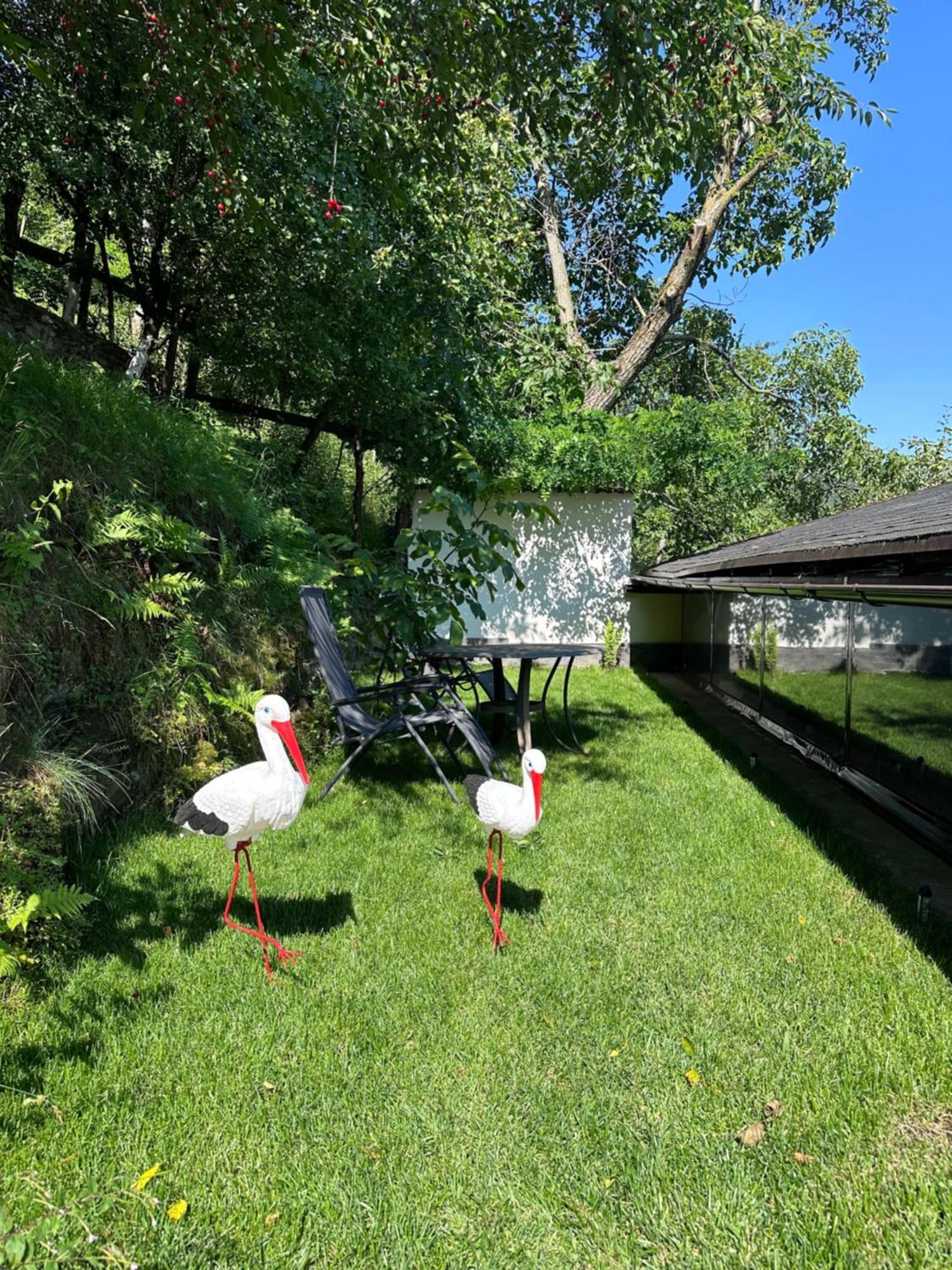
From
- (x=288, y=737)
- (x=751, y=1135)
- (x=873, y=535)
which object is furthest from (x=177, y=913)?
(x=873, y=535)

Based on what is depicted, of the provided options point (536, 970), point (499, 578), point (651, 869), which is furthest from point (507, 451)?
point (536, 970)

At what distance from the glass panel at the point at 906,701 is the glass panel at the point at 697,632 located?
194 inches

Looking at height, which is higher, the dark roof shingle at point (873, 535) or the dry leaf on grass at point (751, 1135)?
the dark roof shingle at point (873, 535)

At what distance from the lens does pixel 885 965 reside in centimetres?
288

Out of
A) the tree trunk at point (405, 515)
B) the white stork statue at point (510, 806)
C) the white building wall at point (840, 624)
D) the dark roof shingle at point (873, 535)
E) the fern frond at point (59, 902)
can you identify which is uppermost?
the tree trunk at point (405, 515)

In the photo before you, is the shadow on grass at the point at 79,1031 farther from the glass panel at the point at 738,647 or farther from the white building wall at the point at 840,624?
the glass panel at the point at 738,647

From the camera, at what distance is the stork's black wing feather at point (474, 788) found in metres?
3.06

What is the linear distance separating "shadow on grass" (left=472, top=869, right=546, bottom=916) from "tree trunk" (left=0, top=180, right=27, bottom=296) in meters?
9.09

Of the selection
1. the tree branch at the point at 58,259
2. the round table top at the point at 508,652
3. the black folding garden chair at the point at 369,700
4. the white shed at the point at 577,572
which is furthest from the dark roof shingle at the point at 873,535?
the tree branch at the point at 58,259

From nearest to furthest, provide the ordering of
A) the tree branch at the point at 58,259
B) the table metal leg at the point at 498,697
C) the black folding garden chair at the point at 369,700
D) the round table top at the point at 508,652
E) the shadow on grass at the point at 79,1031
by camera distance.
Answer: the shadow on grass at the point at 79,1031 < the black folding garden chair at the point at 369,700 < the round table top at the point at 508,652 < the table metal leg at the point at 498,697 < the tree branch at the point at 58,259

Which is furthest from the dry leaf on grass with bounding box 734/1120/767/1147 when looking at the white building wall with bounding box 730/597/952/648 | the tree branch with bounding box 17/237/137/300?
the tree branch with bounding box 17/237/137/300

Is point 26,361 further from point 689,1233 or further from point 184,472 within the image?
point 689,1233

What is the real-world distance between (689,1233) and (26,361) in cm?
552

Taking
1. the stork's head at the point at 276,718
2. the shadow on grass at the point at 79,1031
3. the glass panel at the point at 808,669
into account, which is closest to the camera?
the shadow on grass at the point at 79,1031
